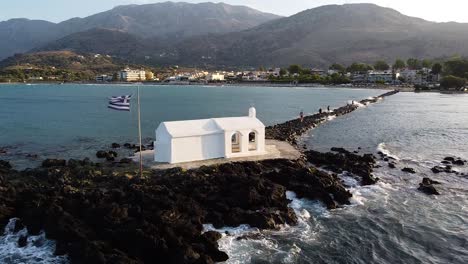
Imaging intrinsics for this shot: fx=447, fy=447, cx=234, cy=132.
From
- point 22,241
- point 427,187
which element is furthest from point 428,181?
point 22,241

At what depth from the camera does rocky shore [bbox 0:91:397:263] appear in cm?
1530

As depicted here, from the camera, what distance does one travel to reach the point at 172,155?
2478 centimetres

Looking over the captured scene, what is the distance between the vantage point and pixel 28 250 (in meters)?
15.9

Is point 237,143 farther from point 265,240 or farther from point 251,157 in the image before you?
point 265,240

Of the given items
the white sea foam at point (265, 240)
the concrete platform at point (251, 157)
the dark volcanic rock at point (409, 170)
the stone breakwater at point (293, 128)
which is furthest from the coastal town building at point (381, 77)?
the white sea foam at point (265, 240)

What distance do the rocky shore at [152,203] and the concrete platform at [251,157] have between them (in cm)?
82

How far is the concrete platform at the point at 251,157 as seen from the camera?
2444 cm

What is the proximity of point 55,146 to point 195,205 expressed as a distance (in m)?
24.4

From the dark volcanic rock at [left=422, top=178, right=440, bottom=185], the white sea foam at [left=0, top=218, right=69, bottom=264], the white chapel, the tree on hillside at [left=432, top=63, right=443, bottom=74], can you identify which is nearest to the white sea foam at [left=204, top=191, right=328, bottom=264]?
the white sea foam at [left=0, top=218, right=69, bottom=264]

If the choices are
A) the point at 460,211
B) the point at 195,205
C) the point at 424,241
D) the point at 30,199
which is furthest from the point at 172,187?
the point at 460,211

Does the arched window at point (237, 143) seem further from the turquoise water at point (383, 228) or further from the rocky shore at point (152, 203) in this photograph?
the turquoise water at point (383, 228)

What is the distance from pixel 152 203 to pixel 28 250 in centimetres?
493

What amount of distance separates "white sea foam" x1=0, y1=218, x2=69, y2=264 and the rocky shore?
280 millimetres

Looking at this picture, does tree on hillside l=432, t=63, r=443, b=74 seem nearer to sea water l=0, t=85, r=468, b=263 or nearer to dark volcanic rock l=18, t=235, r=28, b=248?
sea water l=0, t=85, r=468, b=263
